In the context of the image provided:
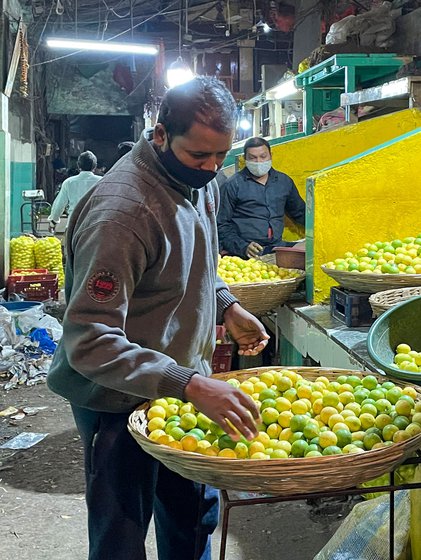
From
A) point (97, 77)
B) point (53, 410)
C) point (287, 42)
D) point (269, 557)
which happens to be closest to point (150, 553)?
point (269, 557)

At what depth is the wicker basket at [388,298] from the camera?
10.2 feet

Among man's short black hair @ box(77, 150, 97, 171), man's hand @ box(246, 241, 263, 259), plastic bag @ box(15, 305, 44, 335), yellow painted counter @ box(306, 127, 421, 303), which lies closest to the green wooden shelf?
man's hand @ box(246, 241, 263, 259)

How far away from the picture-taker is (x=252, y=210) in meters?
5.88

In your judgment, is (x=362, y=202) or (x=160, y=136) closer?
(x=160, y=136)

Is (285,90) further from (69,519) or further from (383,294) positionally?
(69,519)

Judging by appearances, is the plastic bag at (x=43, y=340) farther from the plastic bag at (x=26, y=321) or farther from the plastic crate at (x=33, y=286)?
the plastic crate at (x=33, y=286)

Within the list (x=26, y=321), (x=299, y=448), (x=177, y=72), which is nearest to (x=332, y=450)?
(x=299, y=448)

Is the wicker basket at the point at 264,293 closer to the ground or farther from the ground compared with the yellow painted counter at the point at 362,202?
closer to the ground

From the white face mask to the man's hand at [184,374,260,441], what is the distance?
420 centimetres

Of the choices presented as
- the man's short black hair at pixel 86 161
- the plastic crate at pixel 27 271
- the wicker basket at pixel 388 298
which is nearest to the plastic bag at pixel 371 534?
the wicker basket at pixel 388 298

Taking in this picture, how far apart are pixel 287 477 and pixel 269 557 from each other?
192cm

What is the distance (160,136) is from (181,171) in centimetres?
12

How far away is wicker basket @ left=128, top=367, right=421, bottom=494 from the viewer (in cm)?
162

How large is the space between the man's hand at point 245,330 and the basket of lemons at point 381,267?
4.01 ft
